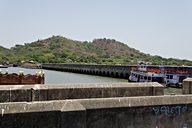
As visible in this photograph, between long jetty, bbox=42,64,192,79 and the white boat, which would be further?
long jetty, bbox=42,64,192,79

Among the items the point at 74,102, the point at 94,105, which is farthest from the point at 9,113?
the point at 94,105

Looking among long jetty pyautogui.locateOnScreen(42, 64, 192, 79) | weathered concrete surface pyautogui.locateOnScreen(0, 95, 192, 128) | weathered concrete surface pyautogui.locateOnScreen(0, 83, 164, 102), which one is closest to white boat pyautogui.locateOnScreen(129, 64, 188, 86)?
long jetty pyautogui.locateOnScreen(42, 64, 192, 79)

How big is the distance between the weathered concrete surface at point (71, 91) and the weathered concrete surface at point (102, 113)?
2.54 m

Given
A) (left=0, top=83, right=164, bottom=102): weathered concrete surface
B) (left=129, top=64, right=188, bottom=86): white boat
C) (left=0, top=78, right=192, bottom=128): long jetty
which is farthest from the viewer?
(left=129, top=64, right=188, bottom=86): white boat

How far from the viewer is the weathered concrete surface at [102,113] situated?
738cm

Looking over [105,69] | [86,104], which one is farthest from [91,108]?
[105,69]

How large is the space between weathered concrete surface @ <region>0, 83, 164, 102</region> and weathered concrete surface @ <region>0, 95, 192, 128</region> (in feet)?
8.32

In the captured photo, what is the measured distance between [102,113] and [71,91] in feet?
8.97

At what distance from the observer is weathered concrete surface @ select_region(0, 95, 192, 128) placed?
291 inches

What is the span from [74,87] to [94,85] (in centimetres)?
83

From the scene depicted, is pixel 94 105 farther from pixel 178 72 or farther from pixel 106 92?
pixel 178 72

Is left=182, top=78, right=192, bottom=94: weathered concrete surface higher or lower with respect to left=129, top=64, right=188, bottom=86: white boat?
higher

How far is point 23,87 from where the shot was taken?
10344 mm

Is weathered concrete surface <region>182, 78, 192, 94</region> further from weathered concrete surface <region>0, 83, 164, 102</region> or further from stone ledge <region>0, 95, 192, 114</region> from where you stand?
stone ledge <region>0, 95, 192, 114</region>
